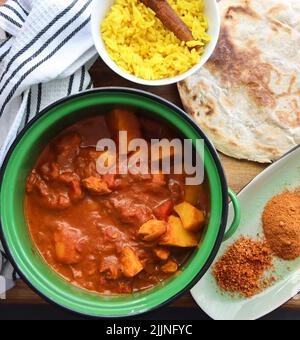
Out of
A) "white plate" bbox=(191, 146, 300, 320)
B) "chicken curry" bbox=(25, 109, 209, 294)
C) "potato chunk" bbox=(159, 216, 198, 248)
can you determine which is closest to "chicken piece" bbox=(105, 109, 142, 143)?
"chicken curry" bbox=(25, 109, 209, 294)

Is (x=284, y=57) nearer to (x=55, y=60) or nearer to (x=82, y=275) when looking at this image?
(x=55, y=60)

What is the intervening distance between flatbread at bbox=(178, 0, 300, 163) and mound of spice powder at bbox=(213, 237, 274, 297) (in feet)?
0.75

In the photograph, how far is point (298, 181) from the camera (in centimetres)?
157

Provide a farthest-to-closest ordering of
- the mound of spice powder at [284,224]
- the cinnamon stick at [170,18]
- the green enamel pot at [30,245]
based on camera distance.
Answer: the mound of spice powder at [284,224] → the cinnamon stick at [170,18] → the green enamel pot at [30,245]

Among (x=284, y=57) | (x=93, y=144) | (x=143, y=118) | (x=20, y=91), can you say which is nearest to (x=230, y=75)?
(x=284, y=57)

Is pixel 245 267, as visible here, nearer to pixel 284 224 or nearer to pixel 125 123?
pixel 284 224

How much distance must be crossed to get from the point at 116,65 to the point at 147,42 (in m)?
0.09

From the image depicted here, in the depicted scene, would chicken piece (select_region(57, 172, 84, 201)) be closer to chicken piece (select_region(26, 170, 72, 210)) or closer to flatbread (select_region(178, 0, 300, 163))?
chicken piece (select_region(26, 170, 72, 210))

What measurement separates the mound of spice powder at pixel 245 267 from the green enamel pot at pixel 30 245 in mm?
241

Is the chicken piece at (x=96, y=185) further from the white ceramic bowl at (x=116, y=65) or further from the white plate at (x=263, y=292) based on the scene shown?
the white plate at (x=263, y=292)

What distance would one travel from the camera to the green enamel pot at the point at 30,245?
1257 millimetres

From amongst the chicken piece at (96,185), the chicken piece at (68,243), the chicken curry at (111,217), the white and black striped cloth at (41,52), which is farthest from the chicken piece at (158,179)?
the white and black striped cloth at (41,52)

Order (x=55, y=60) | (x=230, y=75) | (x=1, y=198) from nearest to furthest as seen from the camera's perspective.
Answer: (x=1, y=198) → (x=55, y=60) → (x=230, y=75)

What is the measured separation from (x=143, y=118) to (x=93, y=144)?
13 cm
